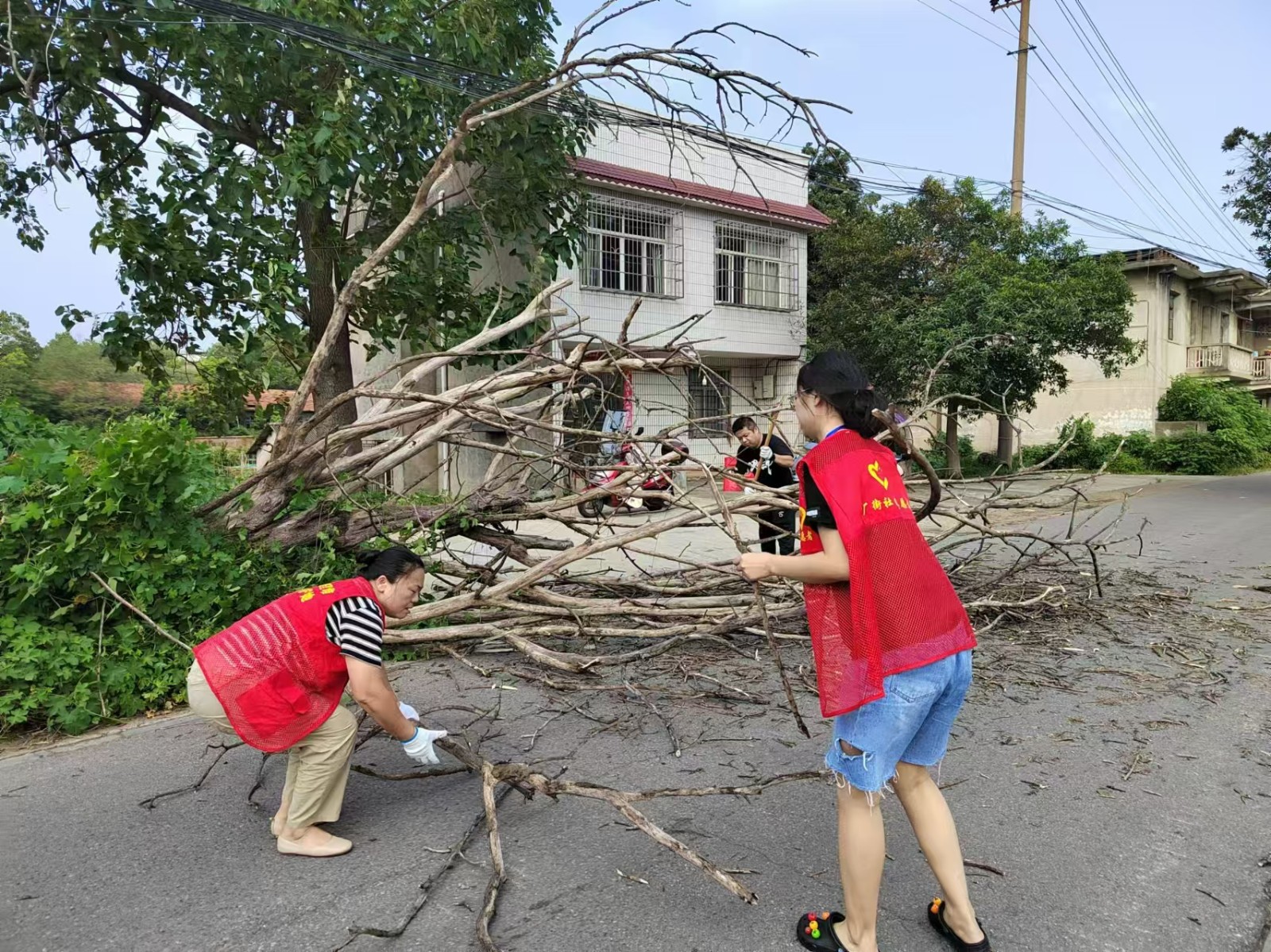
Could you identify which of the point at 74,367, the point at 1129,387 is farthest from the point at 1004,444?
the point at 74,367

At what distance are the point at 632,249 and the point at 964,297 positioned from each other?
655cm

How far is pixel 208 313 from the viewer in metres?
8.55

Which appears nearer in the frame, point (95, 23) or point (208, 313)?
point (95, 23)

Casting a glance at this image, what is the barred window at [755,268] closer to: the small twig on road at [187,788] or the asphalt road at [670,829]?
the asphalt road at [670,829]

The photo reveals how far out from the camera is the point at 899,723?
2150 mm

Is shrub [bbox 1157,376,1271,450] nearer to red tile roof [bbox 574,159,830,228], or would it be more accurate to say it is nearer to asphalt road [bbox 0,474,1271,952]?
red tile roof [bbox 574,159,830,228]

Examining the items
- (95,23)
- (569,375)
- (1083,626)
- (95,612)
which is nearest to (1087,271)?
(1083,626)

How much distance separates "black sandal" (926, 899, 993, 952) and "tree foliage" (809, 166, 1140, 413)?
14.3m

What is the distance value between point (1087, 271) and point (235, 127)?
1548 cm

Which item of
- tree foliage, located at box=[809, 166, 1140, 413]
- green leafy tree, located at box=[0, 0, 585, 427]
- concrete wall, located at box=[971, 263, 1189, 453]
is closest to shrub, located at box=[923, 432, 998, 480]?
concrete wall, located at box=[971, 263, 1189, 453]

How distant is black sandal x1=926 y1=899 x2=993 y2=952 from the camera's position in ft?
7.39

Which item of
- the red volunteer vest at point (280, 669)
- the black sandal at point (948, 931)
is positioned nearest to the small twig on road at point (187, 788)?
the red volunteer vest at point (280, 669)

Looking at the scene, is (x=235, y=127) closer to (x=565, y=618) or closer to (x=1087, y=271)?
(x=565, y=618)

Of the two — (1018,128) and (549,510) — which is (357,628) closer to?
(549,510)
